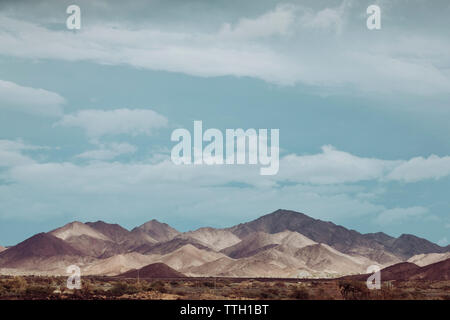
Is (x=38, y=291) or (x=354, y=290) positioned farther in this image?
(x=38, y=291)

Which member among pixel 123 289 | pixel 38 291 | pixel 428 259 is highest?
pixel 428 259

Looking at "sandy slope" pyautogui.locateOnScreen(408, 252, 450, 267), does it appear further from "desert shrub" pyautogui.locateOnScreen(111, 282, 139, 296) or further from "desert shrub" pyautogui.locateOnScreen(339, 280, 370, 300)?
"desert shrub" pyautogui.locateOnScreen(339, 280, 370, 300)

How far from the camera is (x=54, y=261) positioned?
19350 centimetres

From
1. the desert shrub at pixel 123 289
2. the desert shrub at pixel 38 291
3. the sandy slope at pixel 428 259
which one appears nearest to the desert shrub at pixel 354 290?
the desert shrub at pixel 123 289

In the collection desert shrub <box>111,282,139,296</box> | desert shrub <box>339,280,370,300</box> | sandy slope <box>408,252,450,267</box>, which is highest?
sandy slope <box>408,252,450,267</box>

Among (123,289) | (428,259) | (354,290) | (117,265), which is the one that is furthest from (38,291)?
(428,259)

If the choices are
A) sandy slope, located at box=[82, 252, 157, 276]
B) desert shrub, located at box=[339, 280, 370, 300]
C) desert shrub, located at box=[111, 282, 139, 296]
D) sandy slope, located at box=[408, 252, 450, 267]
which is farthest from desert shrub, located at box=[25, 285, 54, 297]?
sandy slope, located at box=[408, 252, 450, 267]

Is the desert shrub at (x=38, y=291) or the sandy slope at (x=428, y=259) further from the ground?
the sandy slope at (x=428, y=259)

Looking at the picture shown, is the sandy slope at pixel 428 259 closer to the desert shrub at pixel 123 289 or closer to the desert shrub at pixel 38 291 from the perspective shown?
the desert shrub at pixel 123 289

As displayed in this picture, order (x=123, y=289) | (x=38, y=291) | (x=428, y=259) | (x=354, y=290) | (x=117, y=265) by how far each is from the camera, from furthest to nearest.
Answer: (x=428, y=259) → (x=117, y=265) → (x=123, y=289) → (x=38, y=291) → (x=354, y=290)

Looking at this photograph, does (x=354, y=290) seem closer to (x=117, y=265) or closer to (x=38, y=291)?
(x=38, y=291)
